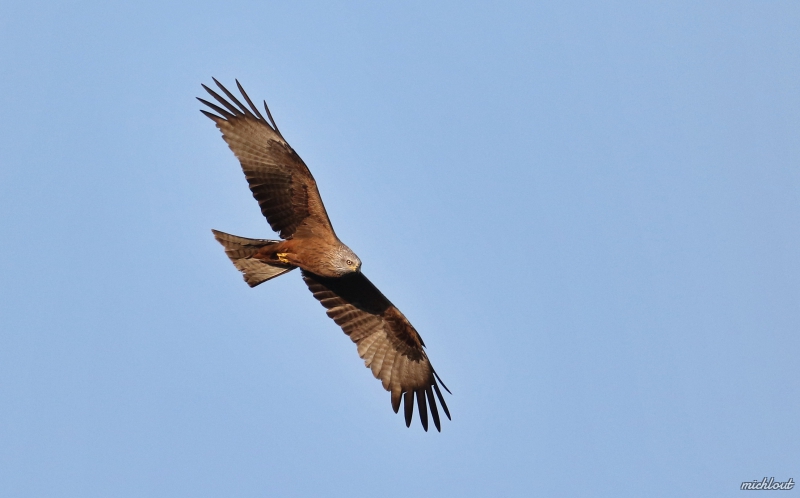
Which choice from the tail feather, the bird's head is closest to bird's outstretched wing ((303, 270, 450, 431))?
the tail feather

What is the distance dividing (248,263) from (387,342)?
252 centimetres

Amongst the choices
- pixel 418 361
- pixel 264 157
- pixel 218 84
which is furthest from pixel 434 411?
pixel 218 84

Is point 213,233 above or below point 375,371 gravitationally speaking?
above

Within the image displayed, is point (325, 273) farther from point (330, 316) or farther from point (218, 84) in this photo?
point (218, 84)

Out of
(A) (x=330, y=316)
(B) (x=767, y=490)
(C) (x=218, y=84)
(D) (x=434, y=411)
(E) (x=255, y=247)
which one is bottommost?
(B) (x=767, y=490)

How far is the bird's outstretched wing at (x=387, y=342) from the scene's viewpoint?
654 inches

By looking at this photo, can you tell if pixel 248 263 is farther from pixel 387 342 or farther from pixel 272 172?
pixel 387 342

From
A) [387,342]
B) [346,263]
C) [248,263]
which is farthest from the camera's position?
[387,342]

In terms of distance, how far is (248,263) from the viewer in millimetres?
15688

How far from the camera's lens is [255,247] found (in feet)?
51.2

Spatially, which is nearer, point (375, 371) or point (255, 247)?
point (255, 247)

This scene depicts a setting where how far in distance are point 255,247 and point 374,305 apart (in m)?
2.06

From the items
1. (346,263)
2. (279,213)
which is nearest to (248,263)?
(279,213)

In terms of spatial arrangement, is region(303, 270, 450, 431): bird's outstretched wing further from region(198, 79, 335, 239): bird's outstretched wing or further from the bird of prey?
region(198, 79, 335, 239): bird's outstretched wing
